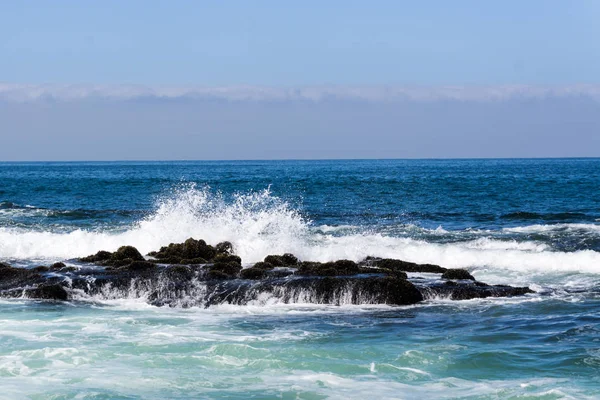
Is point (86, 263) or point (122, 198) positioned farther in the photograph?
point (122, 198)

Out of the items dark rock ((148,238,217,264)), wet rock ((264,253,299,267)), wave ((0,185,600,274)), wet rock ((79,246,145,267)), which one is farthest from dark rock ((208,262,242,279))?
wave ((0,185,600,274))

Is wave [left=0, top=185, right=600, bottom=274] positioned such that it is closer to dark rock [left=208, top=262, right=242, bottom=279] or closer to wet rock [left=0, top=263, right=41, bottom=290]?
dark rock [left=208, top=262, right=242, bottom=279]

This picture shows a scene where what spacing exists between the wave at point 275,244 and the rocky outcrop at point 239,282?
374 centimetres

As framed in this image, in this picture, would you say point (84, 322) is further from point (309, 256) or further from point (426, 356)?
point (309, 256)

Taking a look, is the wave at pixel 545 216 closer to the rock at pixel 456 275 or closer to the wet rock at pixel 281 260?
the rock at pixel 456 275

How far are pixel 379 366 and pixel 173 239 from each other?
1433 centimetres

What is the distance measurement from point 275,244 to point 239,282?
533cm

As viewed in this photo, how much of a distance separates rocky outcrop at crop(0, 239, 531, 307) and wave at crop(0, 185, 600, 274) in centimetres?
374

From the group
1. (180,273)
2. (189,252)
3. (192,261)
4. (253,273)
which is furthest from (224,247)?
(253,273)

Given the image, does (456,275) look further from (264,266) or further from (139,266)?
(139,266)

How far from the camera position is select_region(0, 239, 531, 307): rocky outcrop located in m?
17.5

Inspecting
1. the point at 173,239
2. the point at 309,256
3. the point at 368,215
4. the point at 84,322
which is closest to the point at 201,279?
the point at 84,322

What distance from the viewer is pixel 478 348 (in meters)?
13.5

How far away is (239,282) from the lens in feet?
59.7
